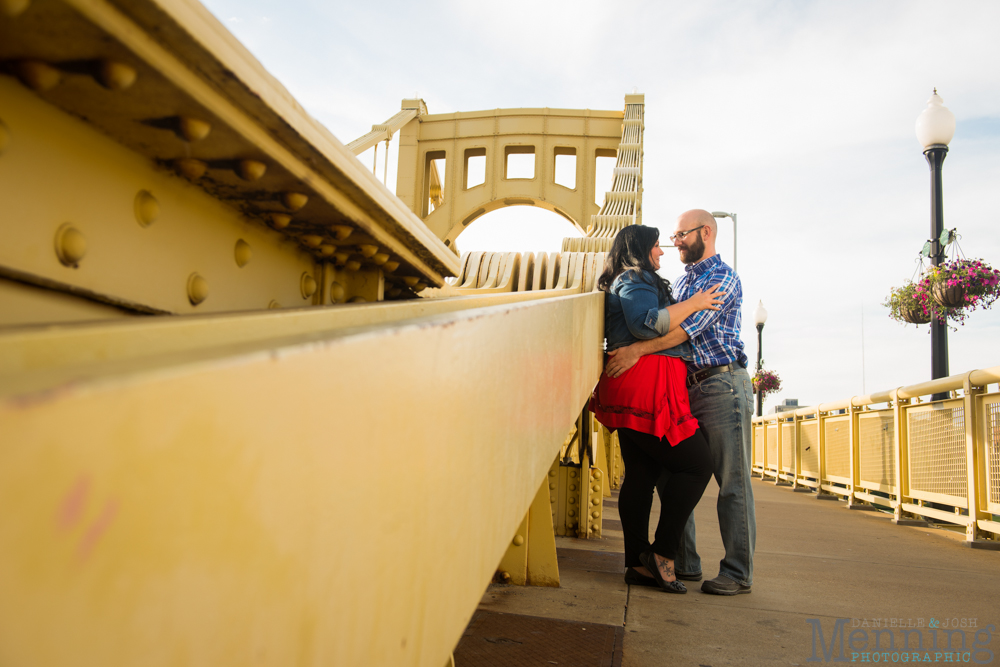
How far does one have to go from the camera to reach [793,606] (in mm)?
2686

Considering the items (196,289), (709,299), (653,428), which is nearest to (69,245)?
(196,289)

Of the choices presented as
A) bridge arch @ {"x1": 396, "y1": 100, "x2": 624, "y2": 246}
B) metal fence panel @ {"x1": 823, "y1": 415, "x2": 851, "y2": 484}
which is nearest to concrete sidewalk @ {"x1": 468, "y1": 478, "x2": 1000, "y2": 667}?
metal fence panel @ {"x1": 823, "y1": 415, "x2": 851, "y2": 484}

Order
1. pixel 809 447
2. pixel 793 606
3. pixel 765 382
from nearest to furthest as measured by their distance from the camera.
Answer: pixel 793 606, pixel 809 447, pixel 765 382

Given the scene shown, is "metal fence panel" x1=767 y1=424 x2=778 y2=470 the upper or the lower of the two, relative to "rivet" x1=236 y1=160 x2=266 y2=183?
lower

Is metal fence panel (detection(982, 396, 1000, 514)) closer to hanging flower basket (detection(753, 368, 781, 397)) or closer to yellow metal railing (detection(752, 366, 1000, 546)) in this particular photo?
yellow metal railing (detection(752, 366, 1000, 546))

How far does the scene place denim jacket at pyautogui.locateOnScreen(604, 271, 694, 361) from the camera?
2.88 m

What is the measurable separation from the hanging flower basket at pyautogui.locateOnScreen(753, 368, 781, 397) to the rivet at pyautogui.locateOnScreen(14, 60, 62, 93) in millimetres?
22235

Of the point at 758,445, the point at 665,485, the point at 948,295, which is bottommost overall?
the point at 758,445

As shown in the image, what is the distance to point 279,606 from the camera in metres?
0.42

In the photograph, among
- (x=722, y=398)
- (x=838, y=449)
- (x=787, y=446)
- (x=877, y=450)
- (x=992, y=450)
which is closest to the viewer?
(x=722, y=398)

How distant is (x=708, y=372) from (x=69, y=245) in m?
2.67

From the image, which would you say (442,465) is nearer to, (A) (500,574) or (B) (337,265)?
(B) (337,265)

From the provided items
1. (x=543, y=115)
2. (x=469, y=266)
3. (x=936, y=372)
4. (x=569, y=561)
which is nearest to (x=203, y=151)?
(x=569, y=561)

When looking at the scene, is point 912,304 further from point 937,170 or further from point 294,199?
point 294,199
